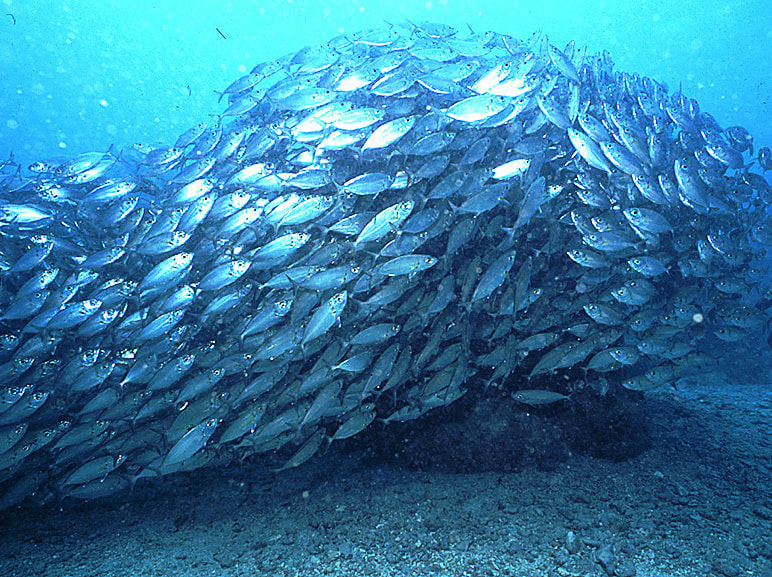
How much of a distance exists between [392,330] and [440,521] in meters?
1.69

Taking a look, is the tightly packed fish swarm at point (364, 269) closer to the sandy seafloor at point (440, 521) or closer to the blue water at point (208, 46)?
the sandy seafloor at point (440, 521)

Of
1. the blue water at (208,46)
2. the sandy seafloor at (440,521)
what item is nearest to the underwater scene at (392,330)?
the sandy seafloor at (440,521)

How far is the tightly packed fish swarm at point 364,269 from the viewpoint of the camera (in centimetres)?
382

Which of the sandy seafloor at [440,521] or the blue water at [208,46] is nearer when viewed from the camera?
the sandy seafloor at [440,521]

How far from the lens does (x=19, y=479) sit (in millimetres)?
4219

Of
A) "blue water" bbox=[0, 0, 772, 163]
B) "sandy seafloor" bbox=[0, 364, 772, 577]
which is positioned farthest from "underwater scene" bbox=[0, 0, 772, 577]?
"blue water" bbox=[0, 0, 772, 163]

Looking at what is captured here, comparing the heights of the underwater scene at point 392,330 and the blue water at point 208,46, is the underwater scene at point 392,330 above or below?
below

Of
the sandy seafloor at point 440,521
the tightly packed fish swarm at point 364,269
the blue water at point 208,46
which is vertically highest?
the blue water at point 208,46

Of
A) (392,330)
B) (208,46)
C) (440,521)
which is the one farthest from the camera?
(208,46)

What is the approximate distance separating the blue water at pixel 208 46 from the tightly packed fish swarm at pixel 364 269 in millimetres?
54602

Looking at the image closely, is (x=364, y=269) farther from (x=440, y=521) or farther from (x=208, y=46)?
(x=208, y=46)

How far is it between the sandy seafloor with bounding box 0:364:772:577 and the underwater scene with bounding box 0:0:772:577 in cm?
3

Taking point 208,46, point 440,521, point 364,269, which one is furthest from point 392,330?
point 208,46

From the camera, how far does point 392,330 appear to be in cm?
378
